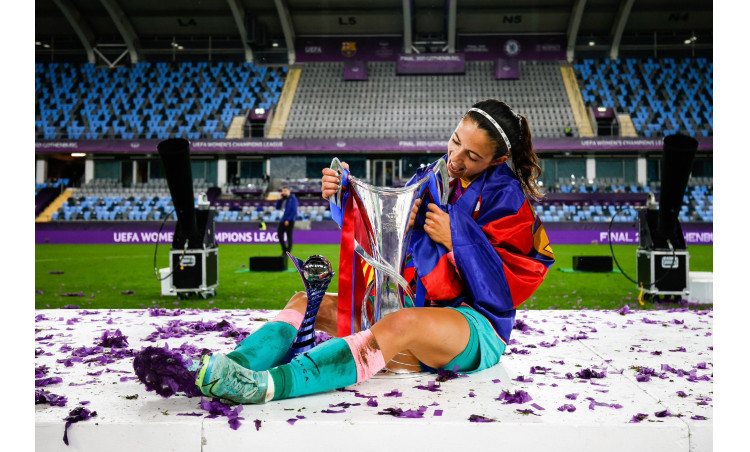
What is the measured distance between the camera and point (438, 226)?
5.93 ft

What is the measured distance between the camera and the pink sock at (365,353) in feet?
5.40

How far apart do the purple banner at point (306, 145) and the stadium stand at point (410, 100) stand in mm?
540

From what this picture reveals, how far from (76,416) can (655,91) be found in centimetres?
2600

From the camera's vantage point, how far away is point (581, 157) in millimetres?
22250

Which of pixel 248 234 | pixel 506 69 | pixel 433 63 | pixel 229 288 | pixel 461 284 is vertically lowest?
pixel 229 288

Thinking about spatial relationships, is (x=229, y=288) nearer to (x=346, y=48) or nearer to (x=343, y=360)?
(x=343, y=360)

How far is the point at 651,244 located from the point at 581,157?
1827 centimetres

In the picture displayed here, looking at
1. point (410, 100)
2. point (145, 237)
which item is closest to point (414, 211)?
point (145, 237)

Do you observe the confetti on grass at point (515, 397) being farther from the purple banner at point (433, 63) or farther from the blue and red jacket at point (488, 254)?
the purple banner at point (433, 63)

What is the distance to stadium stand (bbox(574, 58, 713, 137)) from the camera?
2166 cm

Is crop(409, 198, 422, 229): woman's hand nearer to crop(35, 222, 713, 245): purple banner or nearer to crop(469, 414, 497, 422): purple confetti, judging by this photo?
crop(469, 414, 497, 422): purple confetti

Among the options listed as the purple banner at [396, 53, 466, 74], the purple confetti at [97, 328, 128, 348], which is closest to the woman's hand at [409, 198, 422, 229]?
the purple confetti at [97, 328, 128, 348]
